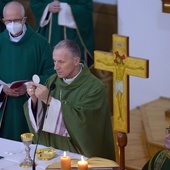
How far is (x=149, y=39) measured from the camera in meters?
8.27

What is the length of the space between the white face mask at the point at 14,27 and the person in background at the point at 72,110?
91 cm

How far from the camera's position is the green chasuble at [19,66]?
648 cm

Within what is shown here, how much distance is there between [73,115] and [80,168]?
1332 mm

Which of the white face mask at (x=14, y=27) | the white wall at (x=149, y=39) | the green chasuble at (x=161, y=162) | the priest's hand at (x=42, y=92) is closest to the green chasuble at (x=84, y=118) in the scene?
the priest's hand at (x=42, y=92)

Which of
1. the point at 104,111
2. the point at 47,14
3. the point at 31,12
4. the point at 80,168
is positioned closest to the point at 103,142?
the point at 104,111

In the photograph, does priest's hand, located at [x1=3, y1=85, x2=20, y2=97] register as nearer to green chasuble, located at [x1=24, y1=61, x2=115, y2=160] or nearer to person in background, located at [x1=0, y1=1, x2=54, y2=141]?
person in background, located at [x1=0, y1=1, x2=54, y2=141]

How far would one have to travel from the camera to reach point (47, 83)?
5836 mm

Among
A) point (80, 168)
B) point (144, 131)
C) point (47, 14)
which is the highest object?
point (47, 14)

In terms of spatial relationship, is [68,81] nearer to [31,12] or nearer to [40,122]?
[40,122]

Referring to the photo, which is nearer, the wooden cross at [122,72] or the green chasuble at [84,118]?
the wooden cross at [122,72]

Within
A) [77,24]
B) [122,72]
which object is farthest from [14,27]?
[77,24]

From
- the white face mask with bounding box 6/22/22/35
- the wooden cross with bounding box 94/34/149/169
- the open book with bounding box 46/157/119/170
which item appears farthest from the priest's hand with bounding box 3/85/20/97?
the open book with bounding box 46/157/119/170

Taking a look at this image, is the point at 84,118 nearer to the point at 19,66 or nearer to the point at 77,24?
the point at 19,66

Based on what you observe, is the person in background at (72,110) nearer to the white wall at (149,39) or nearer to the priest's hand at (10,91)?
the priest's hand at (10,91)
